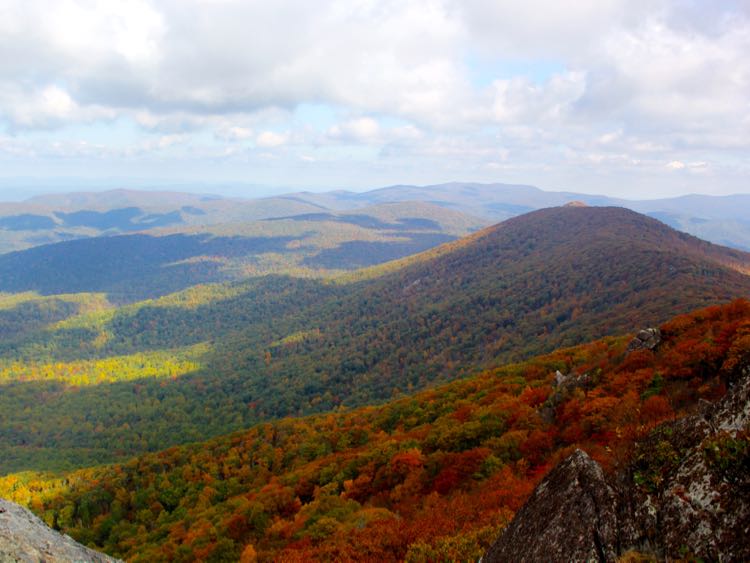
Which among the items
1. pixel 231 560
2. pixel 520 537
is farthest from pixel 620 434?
pixel 231 560

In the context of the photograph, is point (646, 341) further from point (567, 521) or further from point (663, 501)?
point (663, 501)

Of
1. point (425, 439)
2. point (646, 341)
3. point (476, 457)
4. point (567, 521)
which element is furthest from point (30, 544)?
point (646, 341)

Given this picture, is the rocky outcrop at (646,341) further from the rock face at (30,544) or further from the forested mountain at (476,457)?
the rock face at (30,544)

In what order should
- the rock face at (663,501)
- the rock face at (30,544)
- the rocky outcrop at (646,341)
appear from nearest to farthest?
1. the rock face at (663,501)
2. the rock face at (30,544)
3. the rocky outcrop at (646,341)

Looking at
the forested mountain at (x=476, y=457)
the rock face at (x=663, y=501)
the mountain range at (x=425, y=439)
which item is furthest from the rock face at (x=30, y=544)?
the rock face at (x=663, y=501)

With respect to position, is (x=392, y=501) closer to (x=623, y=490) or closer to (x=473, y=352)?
(x=623, y=490)
